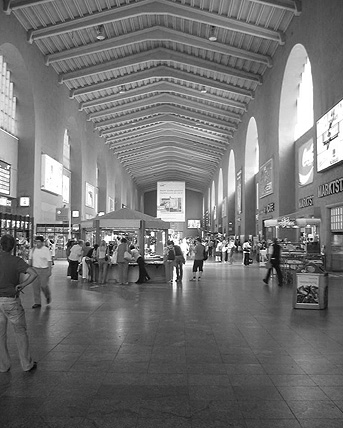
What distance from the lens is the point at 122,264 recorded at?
43.0ft

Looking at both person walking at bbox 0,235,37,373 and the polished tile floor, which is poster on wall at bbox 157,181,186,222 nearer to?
the polished tile floor

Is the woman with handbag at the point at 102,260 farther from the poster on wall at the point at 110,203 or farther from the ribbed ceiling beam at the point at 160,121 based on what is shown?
the poster on wall at the point at 110,203

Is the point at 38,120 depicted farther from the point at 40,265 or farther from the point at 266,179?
the point at 40,265

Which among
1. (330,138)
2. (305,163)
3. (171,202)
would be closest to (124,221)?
(330,138)

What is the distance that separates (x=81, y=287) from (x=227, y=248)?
15483 mm

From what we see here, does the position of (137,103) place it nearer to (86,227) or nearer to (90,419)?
(86,227)

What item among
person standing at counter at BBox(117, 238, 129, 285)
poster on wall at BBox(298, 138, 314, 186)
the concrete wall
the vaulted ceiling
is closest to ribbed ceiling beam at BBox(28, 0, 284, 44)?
the vaulted ceiling

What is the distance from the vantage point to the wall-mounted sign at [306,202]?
17888 mm

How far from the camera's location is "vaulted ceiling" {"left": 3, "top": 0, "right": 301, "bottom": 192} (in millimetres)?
17703

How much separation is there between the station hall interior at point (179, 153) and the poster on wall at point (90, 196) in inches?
9.2

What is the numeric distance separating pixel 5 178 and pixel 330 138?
12550 mm

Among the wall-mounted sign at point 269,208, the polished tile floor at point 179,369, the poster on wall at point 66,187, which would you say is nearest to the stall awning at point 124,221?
the polished tile floor at point 179,369

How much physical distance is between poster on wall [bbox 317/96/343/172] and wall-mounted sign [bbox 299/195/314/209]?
7.53 ft

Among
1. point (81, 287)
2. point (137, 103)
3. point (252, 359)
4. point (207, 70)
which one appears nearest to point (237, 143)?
point (137, 103)
